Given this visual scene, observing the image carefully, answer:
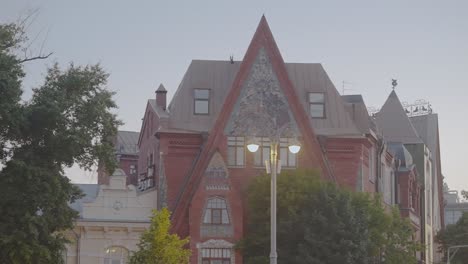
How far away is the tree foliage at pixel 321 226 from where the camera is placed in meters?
61.8

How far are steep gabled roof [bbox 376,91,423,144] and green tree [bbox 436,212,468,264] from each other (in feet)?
27.1

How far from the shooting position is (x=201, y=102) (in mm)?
72125

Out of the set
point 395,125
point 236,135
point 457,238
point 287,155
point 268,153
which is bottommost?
point 457,238

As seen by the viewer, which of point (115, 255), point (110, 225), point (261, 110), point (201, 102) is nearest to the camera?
point (110, 225)

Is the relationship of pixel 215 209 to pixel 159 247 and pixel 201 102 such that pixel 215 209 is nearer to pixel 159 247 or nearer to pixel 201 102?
pixel 201 102

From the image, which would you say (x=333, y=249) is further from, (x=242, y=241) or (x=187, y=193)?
(x=187, y=193)

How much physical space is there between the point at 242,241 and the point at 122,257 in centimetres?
764

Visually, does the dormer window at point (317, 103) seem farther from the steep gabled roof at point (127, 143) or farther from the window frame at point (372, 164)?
the steep gabled roof at point (127, 143)

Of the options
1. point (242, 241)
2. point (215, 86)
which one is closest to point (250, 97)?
point (215, 86)

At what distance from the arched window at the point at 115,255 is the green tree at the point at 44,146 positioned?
560 inches

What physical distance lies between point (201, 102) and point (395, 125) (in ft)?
85.0

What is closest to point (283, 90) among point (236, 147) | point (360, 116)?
point (236, 147)

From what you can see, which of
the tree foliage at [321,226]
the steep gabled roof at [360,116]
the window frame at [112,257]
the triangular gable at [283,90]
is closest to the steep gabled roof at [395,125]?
the steep gabled roof at [360,116]

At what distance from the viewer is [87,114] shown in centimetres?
5234
